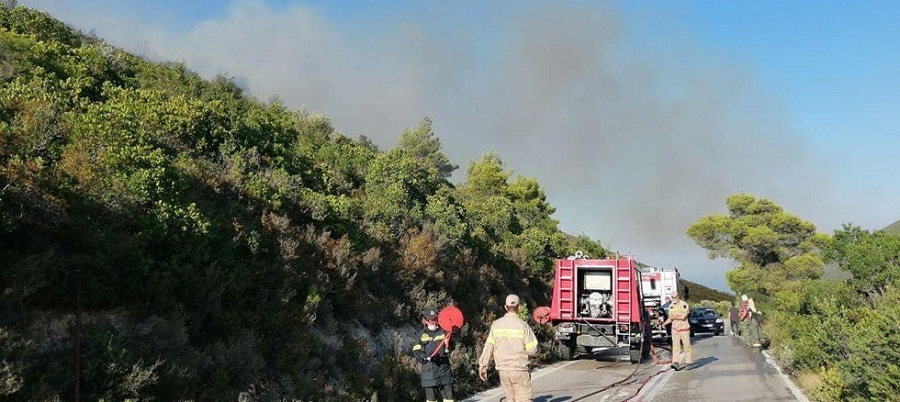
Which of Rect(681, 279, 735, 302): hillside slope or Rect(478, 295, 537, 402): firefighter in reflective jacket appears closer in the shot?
Rect(478, 295, 537, 402): firefighter in reflective jacket

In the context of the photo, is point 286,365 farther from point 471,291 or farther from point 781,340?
point 781,340

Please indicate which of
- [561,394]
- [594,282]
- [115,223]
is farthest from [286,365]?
[594,282]

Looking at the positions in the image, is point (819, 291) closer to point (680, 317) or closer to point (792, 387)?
point (680, 317)

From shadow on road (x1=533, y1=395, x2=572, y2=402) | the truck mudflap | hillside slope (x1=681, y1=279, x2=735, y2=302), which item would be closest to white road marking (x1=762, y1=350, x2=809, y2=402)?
shadow on road (x1=533, y1=395, x2=572, y2=402)

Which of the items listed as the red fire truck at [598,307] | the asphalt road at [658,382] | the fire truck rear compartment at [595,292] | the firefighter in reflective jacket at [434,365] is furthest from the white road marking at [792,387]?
the firefighter in reflective jacket at [434,365]

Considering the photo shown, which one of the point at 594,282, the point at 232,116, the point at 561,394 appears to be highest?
the point at 232,116

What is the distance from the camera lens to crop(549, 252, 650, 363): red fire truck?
1672 centimetres

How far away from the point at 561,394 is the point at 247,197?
6.69 m

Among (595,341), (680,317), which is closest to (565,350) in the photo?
(595,341)

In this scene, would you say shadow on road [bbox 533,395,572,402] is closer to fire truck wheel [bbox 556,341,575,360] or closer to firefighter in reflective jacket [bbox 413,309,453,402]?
firefighter in reflective jacket [bbox 413,309,453,402]

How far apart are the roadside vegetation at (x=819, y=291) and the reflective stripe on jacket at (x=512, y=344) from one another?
13.4 ft

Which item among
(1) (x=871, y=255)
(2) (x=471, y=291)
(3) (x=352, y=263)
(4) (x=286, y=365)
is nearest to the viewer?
(4) (x=286, y=365)

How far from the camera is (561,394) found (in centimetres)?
1140

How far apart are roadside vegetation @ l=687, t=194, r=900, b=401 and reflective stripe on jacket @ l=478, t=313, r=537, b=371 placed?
4093 millimetres
